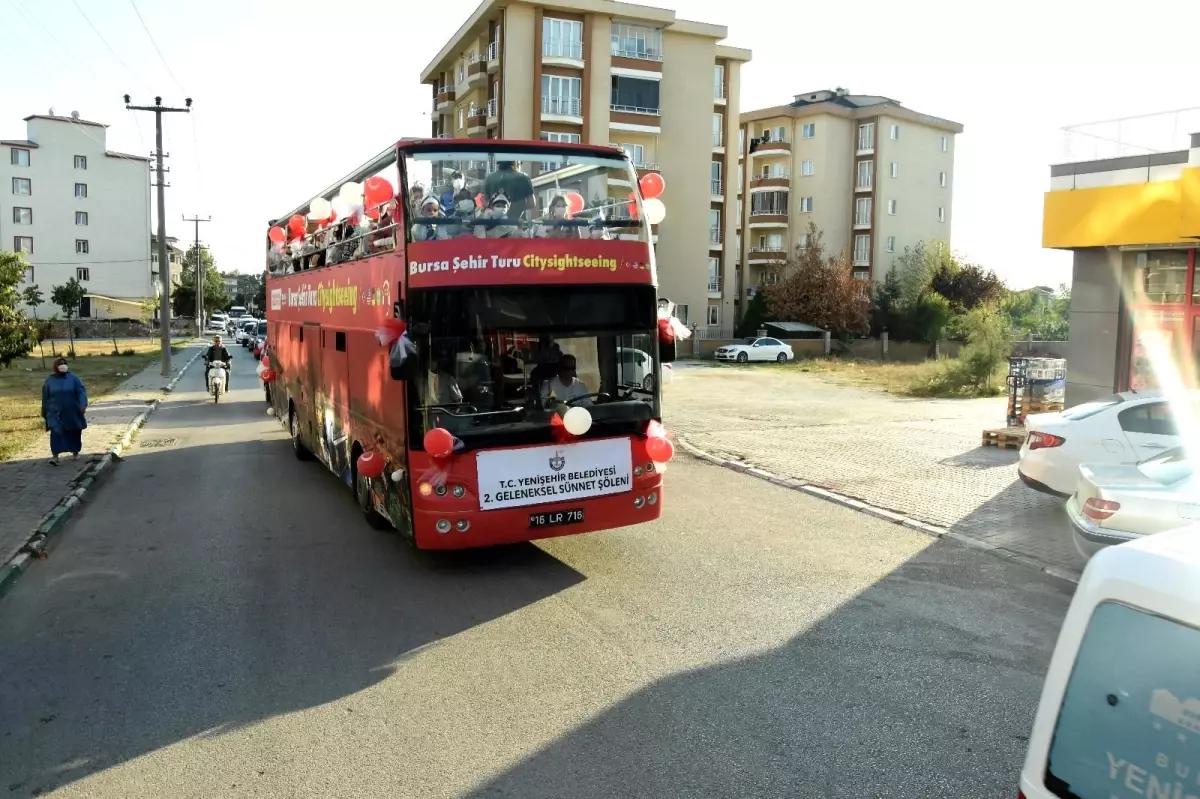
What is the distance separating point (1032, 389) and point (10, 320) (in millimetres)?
20885

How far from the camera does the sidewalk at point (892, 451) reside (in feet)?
36.3

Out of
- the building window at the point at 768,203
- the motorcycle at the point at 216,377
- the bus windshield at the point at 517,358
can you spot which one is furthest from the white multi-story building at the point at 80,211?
the bus windshield at the point at 517,358

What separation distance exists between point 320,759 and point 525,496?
342 centimetres

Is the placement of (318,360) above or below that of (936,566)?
above

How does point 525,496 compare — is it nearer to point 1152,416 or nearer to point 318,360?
point 318,360

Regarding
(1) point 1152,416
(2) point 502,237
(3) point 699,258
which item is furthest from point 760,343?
(2) point 502,237

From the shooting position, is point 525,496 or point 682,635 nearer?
point 682,635

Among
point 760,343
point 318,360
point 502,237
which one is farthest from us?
point 760,343

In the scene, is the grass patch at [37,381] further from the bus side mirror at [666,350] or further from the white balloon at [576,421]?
the bus side mirror at [666,350]

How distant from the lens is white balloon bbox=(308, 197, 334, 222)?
11438mm

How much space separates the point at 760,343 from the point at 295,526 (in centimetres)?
4070

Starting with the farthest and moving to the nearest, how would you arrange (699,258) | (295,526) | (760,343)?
(699,258) < (760,343) < (295,526)

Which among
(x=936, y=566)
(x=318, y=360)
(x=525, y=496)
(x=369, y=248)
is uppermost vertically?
(x=369, y=248)

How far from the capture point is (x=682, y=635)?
686 centimetres
